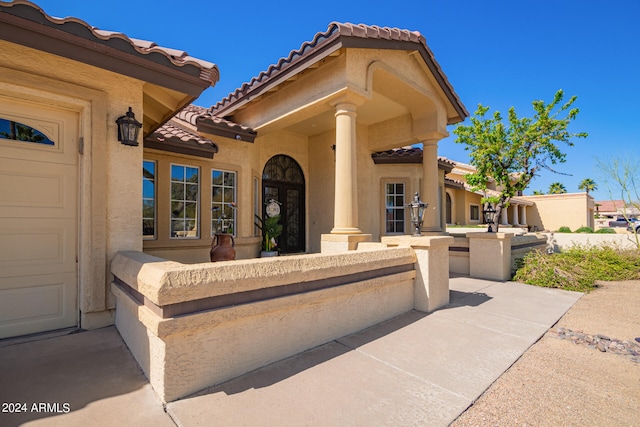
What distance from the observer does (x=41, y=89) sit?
3.43 m

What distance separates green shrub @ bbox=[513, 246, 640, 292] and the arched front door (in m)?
6.44

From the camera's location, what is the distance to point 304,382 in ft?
8.93

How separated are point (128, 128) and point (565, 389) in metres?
5.74

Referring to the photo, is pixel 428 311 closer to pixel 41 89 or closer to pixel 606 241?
pixel 41 89

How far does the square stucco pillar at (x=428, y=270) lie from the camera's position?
480cm

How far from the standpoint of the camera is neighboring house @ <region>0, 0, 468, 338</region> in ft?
11.3

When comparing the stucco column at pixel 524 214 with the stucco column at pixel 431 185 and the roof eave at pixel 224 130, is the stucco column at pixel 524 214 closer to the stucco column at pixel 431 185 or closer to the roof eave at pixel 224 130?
the stucco column at pixel 431 185

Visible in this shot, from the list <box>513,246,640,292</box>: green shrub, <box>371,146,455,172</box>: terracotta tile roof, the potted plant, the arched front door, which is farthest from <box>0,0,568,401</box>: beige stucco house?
<box>371,146,455,172</box>: terracotta tile roof

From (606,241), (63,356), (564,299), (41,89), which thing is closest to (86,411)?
(63,356)

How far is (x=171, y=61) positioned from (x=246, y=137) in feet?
12.6

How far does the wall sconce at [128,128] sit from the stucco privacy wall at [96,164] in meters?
0.09

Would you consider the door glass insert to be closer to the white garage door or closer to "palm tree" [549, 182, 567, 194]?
the white garage door

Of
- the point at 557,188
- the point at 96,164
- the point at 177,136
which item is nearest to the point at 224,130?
the point at 177,136

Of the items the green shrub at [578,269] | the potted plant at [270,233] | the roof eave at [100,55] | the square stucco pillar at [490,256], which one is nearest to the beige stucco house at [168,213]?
the roof eave at [100,55]
